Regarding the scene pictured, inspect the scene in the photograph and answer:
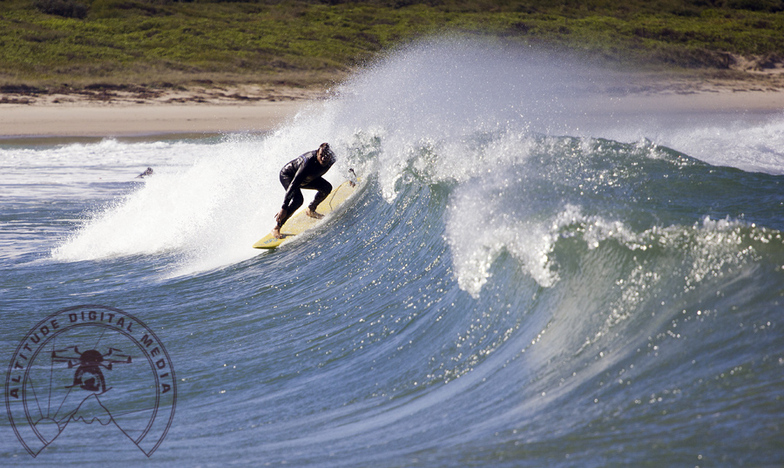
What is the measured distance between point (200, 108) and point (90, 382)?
26074 millimetres

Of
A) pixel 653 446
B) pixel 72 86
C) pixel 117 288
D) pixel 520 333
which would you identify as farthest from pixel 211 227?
pixel 72 86

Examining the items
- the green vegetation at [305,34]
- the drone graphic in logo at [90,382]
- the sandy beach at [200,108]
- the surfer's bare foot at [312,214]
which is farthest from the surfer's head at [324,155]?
the green vegetation at [305,34]

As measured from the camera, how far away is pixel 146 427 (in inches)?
181

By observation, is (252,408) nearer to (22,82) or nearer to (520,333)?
(520,333)

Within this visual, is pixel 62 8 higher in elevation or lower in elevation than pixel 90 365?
higher

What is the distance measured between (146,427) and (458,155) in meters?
5.20

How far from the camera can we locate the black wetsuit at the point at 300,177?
27.2 ft

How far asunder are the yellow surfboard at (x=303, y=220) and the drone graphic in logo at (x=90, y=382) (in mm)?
2452

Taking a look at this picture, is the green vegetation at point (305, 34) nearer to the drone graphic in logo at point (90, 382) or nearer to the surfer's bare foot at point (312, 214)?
the surfer's bare foot at point (312, 214)

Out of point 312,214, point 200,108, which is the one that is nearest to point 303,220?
point 312,214

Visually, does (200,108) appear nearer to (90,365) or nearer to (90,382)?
(90,365)

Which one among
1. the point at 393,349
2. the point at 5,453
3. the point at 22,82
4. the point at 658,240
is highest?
the point at 22,82

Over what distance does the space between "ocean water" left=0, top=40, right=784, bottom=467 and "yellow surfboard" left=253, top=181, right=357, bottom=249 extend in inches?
6.3

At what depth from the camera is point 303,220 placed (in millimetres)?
9508
